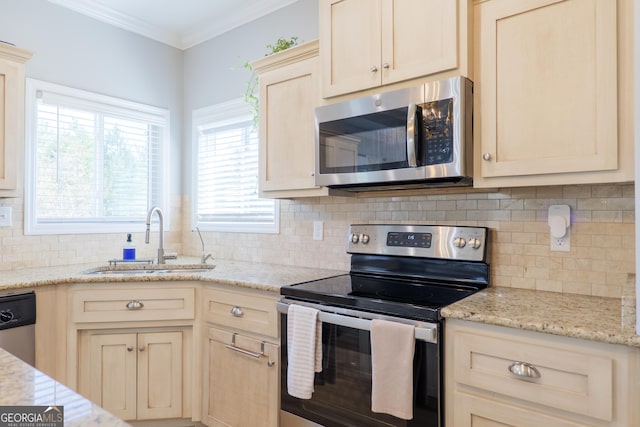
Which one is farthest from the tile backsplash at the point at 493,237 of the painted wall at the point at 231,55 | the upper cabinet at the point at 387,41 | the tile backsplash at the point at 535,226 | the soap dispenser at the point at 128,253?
the painted wall at the point at 231,55

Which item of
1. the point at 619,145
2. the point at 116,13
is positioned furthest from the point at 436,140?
the point at 116,13

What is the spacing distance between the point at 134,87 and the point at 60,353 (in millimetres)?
1905

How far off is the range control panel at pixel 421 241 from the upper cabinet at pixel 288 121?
33 centimetres

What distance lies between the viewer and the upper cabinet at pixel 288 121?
89.7 inches

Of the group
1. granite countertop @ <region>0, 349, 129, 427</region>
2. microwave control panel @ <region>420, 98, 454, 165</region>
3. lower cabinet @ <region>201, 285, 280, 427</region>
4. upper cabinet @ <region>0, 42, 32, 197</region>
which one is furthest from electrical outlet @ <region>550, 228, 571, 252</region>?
upper cabinet @ <region>0, 42, 32, 197</region>

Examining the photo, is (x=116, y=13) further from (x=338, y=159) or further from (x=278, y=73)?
(x=338, y=159)

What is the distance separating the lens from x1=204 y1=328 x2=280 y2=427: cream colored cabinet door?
2.03 metres

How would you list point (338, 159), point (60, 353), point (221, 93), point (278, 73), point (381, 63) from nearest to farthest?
1. point (381, 63)
2. point (338, 159)
3. point (60, 353)
4. point (278, 73)
5. point (221, 93)

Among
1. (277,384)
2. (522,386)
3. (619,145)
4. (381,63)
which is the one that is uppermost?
(381,63)

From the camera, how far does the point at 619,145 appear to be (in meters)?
1.43

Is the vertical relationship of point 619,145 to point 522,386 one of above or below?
above

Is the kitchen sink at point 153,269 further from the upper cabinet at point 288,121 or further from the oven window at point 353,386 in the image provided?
the oven window at point 353,386

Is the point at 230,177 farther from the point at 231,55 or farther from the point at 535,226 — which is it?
the point at 535,226

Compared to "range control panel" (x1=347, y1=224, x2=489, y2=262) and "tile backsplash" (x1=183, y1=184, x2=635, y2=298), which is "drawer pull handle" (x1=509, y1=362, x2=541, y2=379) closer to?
"tile backsplash" (x1=183, y1=184, x2=635, y2=298)
